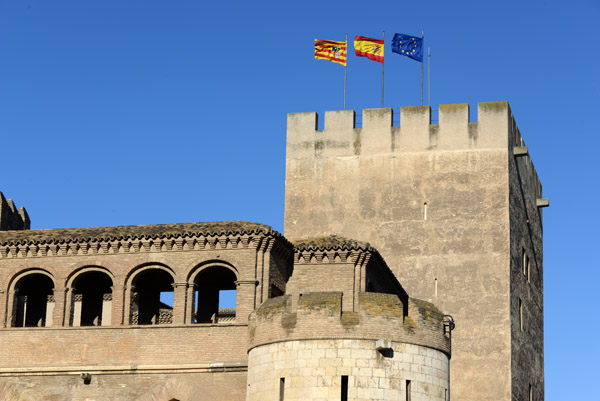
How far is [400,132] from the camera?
Answer: 182 feet

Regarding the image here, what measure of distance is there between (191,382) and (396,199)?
1710 cm

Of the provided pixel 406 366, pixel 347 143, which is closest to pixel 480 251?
pixel 347 143

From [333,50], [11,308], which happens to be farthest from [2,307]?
[333,50]

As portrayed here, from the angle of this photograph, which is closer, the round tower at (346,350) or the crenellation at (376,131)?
the round tower at (346,350)

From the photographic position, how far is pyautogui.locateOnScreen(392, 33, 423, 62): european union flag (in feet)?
192

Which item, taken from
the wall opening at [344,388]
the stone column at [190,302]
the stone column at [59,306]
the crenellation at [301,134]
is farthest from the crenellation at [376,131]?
the wall opening at [344,388]

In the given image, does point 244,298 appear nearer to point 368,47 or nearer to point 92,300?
point 92,300

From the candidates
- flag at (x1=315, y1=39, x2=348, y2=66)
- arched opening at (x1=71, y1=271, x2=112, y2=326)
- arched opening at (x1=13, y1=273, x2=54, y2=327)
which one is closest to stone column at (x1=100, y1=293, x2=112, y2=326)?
arched opening at (x1=71, y1=271, x2=112, y2=326)

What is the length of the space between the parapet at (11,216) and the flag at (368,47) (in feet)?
58.6

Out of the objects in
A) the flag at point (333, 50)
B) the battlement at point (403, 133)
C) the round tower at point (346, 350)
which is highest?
the flag at point (333, 50)

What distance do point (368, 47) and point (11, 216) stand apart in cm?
1932

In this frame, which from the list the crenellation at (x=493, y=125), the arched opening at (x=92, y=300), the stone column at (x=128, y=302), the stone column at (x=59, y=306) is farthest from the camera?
the crenellation at (x=493, y=125)

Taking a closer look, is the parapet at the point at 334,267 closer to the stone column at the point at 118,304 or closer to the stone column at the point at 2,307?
the stone column at the point at 118,304

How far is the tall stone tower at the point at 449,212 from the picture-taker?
2018 inches
